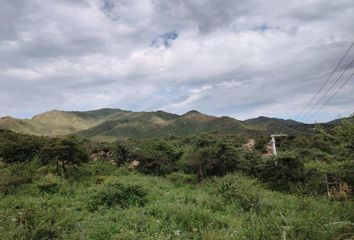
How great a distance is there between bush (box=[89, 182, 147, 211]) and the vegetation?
0.04 meters

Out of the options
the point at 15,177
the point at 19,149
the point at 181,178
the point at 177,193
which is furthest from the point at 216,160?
the point at 19,149

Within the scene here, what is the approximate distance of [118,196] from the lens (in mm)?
13086

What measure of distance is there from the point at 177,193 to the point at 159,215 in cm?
548

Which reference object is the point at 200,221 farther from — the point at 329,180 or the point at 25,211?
the point at 329,180

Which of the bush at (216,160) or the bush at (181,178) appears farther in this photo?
the bush at (216,160)

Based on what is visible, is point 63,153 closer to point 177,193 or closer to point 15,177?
point 15,177

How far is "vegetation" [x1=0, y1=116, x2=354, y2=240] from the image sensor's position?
832 centimetres

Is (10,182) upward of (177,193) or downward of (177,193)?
upward

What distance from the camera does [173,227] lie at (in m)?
9.19

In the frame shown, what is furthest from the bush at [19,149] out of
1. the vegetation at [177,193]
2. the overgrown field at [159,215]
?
the overgrown field at [159,215]

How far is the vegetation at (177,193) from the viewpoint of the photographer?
27.3 feet

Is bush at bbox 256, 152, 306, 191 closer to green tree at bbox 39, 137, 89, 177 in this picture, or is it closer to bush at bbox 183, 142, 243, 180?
bush at bbox 183, 142, 243, 180

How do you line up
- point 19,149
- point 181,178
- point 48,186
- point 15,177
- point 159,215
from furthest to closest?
1. point 181,178
2. point 19,149
3. point 15,177
4. point 48,186
5. point 159,215

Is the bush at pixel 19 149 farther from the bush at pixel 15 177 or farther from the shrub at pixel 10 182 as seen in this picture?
the shrub at pixel 10 182
